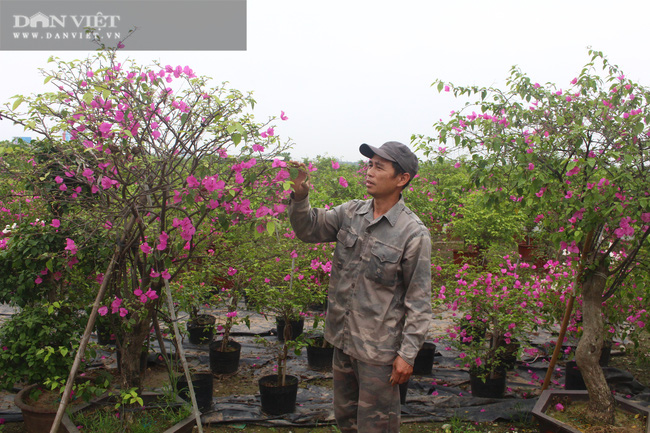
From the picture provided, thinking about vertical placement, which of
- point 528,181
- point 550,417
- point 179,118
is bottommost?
point 550,417

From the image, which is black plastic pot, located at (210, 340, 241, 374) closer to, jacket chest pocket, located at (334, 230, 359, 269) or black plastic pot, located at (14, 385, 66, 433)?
black plastic pot, located at (14, 385, 66, 433)

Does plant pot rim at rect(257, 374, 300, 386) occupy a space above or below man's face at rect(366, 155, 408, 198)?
below

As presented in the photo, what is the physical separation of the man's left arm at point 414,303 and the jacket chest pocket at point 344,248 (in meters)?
0.29

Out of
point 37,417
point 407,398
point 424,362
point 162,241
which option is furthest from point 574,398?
point 37,417

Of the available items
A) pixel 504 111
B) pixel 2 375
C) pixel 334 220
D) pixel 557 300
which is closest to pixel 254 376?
pixel 2 375

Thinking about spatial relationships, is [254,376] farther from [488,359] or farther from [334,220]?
[334,220]

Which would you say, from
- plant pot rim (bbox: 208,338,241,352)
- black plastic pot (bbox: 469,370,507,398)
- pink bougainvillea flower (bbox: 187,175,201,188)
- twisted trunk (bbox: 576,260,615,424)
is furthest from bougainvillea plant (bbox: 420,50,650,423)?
plant pot rim (bbox: 208,338,241,352)

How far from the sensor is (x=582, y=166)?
2963 mm

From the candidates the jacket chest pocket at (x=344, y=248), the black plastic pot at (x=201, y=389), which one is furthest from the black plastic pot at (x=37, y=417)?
the jacket chest pocket at (x=344, y=248)

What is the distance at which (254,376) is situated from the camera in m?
4.63

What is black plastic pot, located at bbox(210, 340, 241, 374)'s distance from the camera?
4.53 metres

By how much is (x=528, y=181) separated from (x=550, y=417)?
61.2 inches

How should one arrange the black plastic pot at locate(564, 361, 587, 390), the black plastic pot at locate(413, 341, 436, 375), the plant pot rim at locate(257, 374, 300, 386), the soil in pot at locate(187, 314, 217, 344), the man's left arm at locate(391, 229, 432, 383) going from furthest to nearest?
1. the soil in pot at locate(187, 314, 217, 344)
2. the black plastic pot at locate(413, 341, 436, 375)
3. the black plastic pot at locate(564, 361, 587, 390)
4. the plant pot rim at locate(257, 374, 300, 386)
5. the man's left arm at locate(391, 229, 432, 383)

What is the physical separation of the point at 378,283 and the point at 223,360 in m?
2.71
